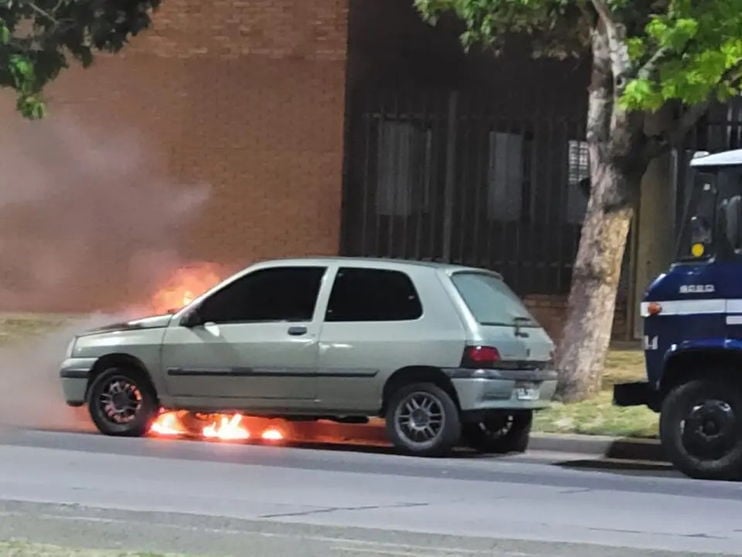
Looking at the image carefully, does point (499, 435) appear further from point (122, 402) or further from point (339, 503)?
point (339, 503)

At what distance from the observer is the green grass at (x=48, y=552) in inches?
307

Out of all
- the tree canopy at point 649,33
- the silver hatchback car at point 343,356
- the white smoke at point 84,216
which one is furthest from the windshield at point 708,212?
the white smoke at point 84,216

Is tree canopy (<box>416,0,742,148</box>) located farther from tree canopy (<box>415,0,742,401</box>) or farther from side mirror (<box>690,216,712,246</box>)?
side mirror (<box>690,216,712,246</box>)

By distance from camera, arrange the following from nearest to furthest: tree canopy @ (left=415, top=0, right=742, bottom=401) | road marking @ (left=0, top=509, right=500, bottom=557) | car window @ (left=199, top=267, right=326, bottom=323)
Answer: road marking @ (left=0, top=509, right=500, bottom=557)
car window @ (left=199, top=267, right=326, bottom=323)
tree canopy @ (left=415, top=0, right=742, bottom=401)

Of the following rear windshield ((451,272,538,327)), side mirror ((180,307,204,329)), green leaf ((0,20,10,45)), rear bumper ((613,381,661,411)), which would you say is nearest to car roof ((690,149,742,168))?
rear bumper ((613,381,661,411))

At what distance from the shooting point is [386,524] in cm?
973

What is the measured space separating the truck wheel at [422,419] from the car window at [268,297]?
1.15 meters

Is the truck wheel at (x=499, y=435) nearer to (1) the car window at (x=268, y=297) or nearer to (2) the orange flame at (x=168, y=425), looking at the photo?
(1) the car window at (x=268, y=297)

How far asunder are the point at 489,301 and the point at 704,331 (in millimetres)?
2279

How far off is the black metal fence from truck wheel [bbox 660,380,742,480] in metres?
9.45

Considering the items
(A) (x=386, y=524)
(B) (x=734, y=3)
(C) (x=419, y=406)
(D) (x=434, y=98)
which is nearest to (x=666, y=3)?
(B) (x=734, y=3)

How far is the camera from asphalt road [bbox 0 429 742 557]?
882 cm

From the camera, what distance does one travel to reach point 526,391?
14680 mm

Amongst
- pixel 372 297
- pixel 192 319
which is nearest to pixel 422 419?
pixel 372 297
